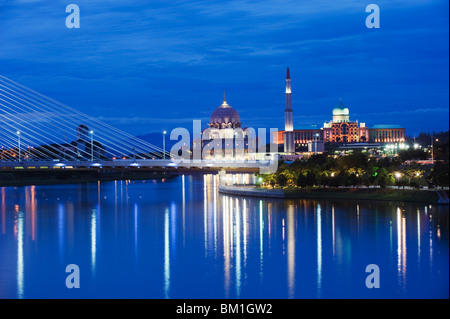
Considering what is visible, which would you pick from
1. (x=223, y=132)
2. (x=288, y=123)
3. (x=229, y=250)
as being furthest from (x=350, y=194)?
(x=223, y=132)

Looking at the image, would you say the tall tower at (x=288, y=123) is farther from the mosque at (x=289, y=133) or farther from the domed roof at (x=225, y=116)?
the domed roof at (x=225, y=116)

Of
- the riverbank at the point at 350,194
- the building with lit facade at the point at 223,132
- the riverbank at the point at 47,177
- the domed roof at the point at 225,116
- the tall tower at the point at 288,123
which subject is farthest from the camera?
the domed roof at the point at 225,116

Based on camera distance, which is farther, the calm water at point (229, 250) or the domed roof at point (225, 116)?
the domed roof at point (225, 116)

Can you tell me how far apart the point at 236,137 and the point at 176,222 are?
46449mm

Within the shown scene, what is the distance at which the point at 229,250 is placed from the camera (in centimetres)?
1531

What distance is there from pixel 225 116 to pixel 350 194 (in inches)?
1766

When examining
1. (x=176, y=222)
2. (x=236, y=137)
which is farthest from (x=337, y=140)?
(x=176, y=222)

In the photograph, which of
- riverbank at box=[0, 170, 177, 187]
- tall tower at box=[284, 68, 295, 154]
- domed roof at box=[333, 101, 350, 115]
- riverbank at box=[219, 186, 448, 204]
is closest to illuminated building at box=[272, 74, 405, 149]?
domed roof at box=[333, 101, 350, 115]

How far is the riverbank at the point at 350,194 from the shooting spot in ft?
71.7

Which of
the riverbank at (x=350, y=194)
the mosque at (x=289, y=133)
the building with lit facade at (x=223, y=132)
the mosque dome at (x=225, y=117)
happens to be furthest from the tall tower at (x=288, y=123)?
the riverbank at (x=350, y=194)

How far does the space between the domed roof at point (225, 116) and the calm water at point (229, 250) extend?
4533 centimetres

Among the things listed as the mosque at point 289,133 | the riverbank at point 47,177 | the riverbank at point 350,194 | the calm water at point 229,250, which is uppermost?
the mosque at point 289,133

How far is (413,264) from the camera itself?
13.2 m

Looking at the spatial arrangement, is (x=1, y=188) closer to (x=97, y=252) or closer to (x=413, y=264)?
Result: (x=97, y=252)
